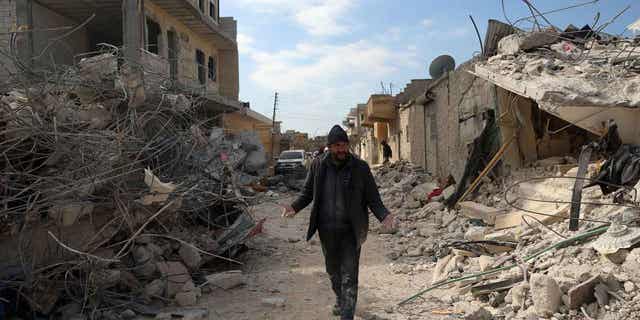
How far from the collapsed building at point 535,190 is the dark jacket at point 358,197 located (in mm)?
1035

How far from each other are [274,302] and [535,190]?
444cm

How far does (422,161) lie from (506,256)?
37.4ft

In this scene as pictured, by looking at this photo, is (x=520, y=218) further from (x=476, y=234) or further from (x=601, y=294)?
(x=601, y=294)

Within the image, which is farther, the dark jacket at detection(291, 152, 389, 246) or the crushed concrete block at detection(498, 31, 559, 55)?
the crushed concrete block at detection(498, 31, 559, 55)

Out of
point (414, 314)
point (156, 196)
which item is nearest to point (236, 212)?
point (156, 196)

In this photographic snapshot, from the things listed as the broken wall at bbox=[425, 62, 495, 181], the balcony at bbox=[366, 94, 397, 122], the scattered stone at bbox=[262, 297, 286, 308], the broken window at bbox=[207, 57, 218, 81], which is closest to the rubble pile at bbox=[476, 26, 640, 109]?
the broken wall at bbox=[425, 62, 495, 181]

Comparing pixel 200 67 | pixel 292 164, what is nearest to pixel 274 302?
pixel 200 67

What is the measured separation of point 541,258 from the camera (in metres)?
4.47

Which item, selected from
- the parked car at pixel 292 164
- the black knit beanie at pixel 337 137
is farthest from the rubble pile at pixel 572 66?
the parked car at pixel 292 164

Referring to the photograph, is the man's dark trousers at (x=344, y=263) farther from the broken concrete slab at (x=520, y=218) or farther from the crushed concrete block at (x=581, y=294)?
the broken concrete slab at (x=520, y=218)

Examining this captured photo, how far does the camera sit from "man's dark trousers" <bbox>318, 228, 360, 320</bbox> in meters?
3.85

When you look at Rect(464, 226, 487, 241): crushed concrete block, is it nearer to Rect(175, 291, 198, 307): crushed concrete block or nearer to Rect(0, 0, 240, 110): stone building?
Rect(175, 291, 198, 307): crushed concrete block

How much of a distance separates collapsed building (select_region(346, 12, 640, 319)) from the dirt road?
240 millimetres

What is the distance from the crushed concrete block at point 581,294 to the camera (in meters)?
3.57
